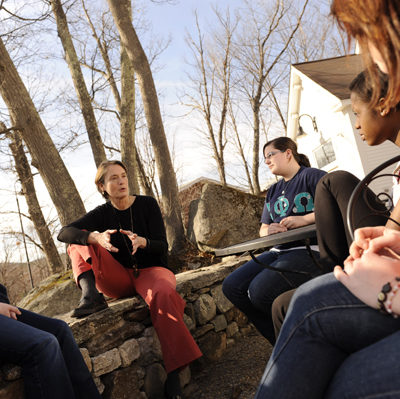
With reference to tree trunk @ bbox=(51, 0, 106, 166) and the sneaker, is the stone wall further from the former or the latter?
tree trunk @ bbox=(51, 0, 106, 166)

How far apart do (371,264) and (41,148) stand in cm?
518

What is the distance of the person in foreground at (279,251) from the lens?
95.3 inches

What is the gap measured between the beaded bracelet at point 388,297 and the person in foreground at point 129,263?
1788 mm

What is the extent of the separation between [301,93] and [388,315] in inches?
687

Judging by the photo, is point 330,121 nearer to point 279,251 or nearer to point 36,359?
point 279,251

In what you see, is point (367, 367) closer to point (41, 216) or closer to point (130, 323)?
point (130, 323)

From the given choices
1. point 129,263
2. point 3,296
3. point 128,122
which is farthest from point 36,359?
point 128,122

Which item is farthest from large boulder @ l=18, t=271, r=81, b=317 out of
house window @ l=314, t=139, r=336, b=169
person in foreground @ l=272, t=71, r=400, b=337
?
house window @ l=314, t=139, r=336, b=169

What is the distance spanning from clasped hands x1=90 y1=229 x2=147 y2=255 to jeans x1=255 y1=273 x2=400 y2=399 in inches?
71.0

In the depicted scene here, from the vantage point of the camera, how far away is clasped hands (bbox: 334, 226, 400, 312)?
1.05m

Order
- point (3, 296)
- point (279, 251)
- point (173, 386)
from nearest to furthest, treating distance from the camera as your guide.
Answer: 1. point (3, 296)
2. point (173, 386)
3. point (279, 251)

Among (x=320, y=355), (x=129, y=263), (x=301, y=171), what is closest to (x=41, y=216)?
(x=129, y=263)

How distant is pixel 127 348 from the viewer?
2.78 meters

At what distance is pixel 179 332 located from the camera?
263 cm
